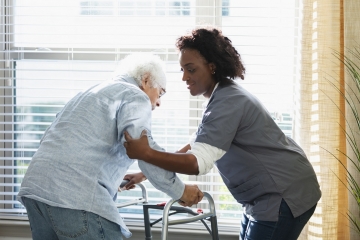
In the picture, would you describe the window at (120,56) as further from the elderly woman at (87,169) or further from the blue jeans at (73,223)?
the blue jeans at (73,223)

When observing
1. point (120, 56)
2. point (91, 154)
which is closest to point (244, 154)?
point (91, 154)

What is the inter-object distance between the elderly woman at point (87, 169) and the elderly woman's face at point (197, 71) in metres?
0.28

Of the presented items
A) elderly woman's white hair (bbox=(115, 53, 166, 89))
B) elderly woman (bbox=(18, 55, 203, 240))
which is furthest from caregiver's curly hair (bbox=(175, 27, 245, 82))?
elderly woman (bbox=(18, 55, 203, 240))

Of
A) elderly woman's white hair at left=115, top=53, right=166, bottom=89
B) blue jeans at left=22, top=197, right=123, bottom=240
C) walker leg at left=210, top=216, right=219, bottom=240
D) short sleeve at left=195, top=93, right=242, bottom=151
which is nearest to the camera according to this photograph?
blue jeans at left=22, top=197, right=123, bottom=240

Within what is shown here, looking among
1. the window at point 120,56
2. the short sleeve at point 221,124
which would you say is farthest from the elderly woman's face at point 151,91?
the window at point 120,56

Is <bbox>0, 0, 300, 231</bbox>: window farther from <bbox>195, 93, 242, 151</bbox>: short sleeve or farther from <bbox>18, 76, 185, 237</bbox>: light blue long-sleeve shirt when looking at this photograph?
<bbox>18, 76, 185, 237</bbox>: light blue long-sleeve shirt

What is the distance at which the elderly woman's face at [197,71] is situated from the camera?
6.98 feet

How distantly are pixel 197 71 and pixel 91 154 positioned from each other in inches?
22.0

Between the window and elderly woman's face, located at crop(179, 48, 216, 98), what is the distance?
85 centimetres

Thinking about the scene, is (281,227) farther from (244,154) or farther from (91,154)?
(91,154)

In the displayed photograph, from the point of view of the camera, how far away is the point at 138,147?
1824 millimetres

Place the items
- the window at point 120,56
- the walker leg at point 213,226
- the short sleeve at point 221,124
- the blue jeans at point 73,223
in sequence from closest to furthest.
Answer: the blue jeans at point 73,223 < the short sleeve at point 221,124 < the walker leg at point 213,226 < the window at point 120,56

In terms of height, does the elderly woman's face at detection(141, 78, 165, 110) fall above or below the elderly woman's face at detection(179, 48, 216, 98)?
below

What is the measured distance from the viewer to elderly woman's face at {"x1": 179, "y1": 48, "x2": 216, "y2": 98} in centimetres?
213
